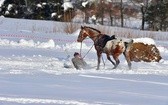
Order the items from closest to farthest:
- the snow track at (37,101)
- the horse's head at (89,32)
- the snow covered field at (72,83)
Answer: the snow track at (37,101) → the snow covered field at (72,83) → the horse's head at (89,32)

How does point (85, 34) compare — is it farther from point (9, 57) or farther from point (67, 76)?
point (9, 57)

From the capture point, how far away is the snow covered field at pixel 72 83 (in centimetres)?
955

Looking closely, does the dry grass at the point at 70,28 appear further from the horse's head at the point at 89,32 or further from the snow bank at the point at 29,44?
the horse's head at the point at 89,32

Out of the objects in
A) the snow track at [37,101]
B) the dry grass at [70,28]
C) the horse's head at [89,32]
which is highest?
the horse's head at [89,32]

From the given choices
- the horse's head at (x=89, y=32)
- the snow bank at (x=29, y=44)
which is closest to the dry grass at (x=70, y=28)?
the snow bank at (x=29, y=44)

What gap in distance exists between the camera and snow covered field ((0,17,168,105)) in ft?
31.3

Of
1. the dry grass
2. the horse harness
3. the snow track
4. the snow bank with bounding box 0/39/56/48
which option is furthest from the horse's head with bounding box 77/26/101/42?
the dry grass

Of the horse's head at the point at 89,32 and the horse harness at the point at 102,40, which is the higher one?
the horse's head at the point at 89,32

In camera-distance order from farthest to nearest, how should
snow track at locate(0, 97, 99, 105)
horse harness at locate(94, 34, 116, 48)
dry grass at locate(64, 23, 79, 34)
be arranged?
dry grass at locate(64, 23, 79, 34) → horse harness at locate(94, 34, 116, 48) → snow track at locate(0, 97, 99, 105)

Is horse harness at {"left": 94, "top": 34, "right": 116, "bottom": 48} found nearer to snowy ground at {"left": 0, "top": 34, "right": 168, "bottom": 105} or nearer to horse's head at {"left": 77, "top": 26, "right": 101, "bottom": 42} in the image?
horse's head at {"left": 77, "top": 26, "right": 101, "bottom": 42}

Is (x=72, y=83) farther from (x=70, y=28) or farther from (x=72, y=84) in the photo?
(x=70, y=28)

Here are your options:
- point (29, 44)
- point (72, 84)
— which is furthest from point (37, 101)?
point (29, 44)

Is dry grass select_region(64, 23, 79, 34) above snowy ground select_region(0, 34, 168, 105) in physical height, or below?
below

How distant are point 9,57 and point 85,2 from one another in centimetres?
3481
